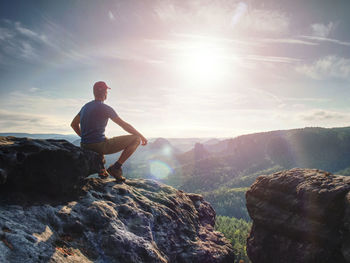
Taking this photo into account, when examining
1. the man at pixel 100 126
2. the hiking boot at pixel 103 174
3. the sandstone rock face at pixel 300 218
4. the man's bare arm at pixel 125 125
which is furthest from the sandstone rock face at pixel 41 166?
the sandstone rock face at pixel 300 218

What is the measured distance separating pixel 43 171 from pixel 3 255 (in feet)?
14.4

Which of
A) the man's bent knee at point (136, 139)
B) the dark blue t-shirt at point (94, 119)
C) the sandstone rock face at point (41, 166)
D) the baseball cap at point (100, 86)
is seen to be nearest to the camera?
the sandstone rock face at point (41, 166)

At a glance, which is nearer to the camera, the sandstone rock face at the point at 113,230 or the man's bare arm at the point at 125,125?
the sandstone rock face at the point at 113,230

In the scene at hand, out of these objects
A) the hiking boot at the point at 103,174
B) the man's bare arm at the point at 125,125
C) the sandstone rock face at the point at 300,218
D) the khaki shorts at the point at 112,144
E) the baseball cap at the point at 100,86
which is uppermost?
the baseball cap at the point at 100,86

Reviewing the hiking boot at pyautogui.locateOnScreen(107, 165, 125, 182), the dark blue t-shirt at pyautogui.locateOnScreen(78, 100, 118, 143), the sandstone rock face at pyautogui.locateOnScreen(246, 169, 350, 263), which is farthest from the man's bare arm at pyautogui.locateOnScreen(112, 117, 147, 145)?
the sandstone rock face at pyautogui.locateOnScreen(246, 169, 350, 263)

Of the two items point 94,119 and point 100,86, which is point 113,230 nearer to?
point 94,119

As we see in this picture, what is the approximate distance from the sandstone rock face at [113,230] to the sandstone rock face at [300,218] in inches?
157

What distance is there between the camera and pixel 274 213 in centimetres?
1758

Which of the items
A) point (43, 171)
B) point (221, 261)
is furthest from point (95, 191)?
point (221, 261)

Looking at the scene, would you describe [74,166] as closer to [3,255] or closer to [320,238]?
[3,255]

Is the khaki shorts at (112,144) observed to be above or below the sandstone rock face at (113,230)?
above

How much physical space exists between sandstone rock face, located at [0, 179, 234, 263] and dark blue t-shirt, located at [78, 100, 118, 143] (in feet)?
8.72

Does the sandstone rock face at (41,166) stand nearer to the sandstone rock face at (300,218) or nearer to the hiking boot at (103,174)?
the hiking boot at (103,174)

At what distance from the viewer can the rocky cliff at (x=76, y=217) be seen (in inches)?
314
